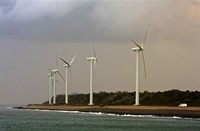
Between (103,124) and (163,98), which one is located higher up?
(163,98)

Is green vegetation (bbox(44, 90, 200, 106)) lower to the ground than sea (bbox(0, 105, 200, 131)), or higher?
higher

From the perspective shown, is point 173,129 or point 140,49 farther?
point 140,49

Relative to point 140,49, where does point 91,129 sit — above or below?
below

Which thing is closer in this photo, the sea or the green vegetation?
the sea

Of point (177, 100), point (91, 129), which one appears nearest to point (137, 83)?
point (177, 100)

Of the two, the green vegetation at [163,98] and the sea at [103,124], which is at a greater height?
the green vegetation at [163,98]

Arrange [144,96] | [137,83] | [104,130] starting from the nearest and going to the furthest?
[104,130]
[137,83]
[144,96]

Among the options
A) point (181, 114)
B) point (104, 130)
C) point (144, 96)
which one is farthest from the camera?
point (144, 96)

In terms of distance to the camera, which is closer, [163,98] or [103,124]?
[103,124]

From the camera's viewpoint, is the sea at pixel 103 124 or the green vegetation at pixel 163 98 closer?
the sea at pixel 103 124

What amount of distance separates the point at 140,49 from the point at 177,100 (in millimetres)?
26480

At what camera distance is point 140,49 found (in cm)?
12338

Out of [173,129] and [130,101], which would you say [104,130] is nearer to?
[173,129]

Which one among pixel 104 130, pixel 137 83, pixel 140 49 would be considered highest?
pixel 140 49
